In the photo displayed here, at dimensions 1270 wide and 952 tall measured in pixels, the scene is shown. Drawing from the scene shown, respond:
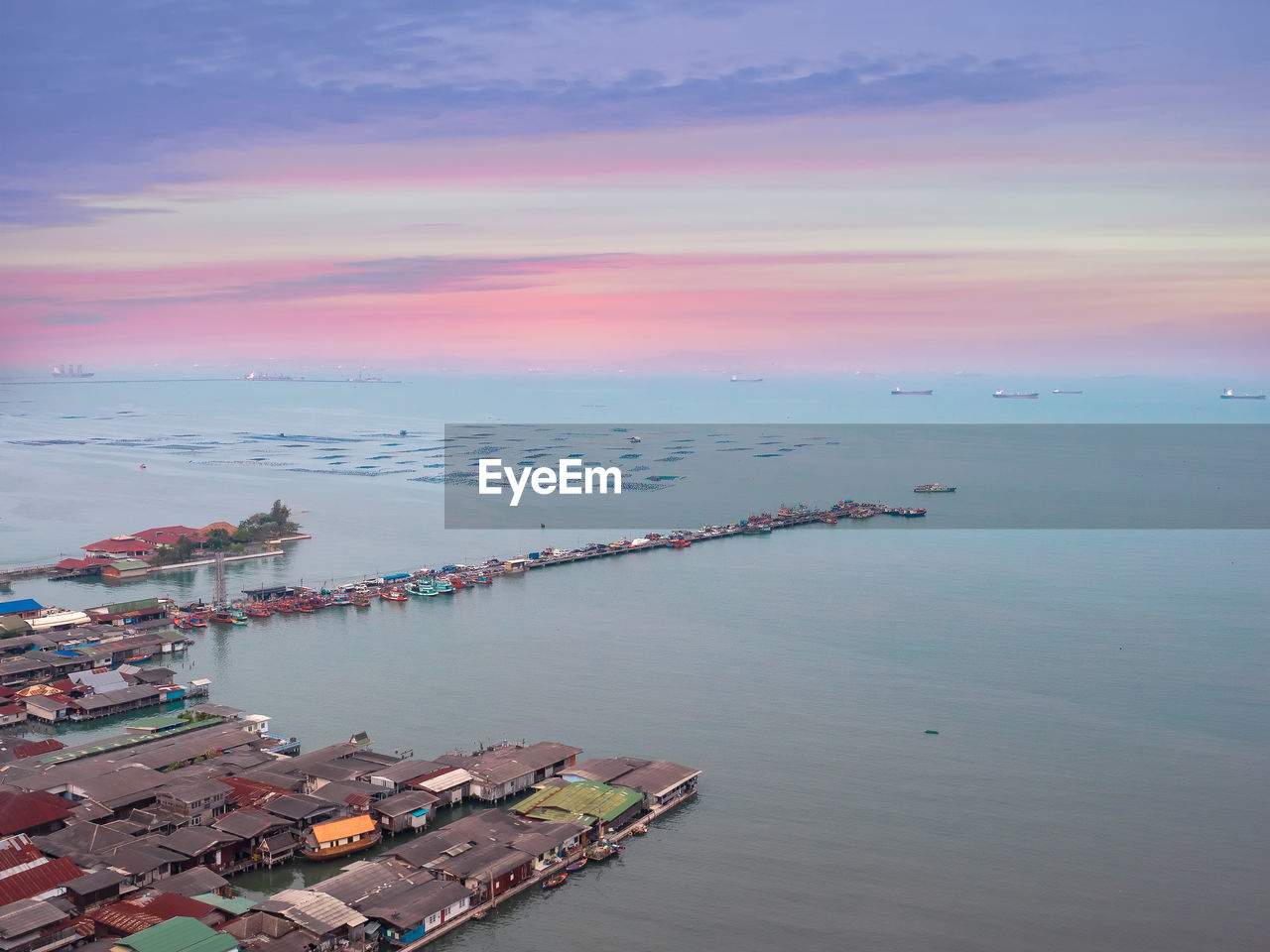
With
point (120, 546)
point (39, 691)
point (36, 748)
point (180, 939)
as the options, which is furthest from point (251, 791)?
point (120, 546)

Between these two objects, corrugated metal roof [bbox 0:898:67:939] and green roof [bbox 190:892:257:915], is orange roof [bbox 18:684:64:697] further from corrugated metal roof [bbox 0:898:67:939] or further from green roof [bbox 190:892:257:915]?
green roof [bbox 190:892:257:915]

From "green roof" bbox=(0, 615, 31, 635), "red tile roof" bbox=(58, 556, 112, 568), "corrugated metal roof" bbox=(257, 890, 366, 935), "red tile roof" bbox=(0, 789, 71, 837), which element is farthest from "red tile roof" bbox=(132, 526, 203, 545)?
"corrugated metal roof" bbox=(257, 890, 366, 935)

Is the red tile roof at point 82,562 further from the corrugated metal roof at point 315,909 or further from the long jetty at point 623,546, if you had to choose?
the corrugated metal roof at point 315,909

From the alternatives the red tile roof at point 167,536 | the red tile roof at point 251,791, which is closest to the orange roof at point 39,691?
the red tile roof at point 251,791

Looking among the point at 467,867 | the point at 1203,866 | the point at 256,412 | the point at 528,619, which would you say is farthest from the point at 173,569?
the point at 256,412

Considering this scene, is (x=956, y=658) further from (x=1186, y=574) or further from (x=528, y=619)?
(x=1186, y=574)

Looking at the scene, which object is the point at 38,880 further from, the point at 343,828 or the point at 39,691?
the point at 39,691
